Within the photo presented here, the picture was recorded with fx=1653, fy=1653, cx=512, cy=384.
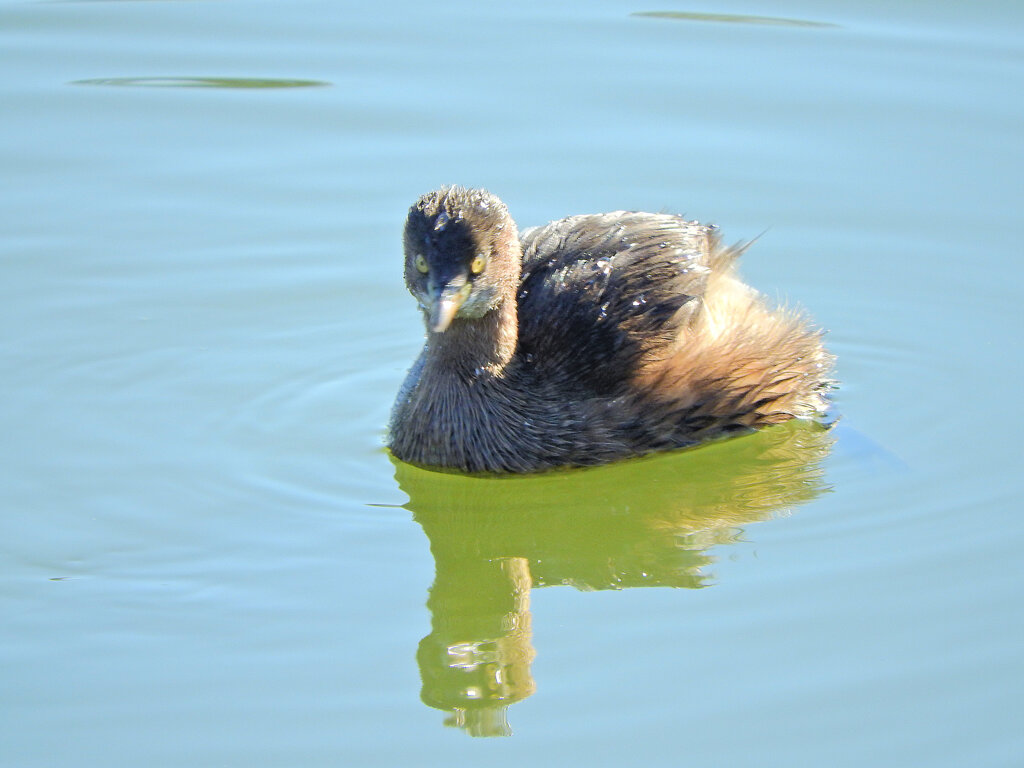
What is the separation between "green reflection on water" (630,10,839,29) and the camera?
10.8 m

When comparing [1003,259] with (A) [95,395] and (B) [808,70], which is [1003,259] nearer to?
(B) [808,70]

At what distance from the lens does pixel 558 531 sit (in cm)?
621

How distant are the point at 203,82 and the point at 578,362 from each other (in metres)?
4.59

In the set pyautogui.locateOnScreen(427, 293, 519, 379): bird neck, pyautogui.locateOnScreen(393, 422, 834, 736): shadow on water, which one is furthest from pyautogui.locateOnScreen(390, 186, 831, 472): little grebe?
pyautogui.locateOnScreen(393, 422, 834, 736): shadow on water

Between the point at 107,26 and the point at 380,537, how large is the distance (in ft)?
20.8

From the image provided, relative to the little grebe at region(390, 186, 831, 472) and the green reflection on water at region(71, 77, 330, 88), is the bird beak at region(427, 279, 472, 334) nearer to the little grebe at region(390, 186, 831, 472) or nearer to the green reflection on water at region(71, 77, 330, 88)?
the little grebe at region(390, 186, 831, 472)

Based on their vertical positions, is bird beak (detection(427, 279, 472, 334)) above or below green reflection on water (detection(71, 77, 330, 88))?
below

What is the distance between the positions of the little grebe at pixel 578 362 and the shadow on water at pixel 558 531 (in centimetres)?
11

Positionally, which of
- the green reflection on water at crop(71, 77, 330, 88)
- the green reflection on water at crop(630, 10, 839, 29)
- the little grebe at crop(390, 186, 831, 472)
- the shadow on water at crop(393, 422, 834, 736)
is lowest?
the shadow on water at crop(393, 422, 834, 736)

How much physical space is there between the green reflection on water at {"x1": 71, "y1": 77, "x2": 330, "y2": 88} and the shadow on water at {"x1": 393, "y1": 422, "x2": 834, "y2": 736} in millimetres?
4234

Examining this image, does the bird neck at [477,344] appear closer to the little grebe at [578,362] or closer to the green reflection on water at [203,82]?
the little grebe at [578,362]

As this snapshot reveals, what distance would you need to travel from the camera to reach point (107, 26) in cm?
1119

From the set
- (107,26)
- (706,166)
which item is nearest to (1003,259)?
(706,166)

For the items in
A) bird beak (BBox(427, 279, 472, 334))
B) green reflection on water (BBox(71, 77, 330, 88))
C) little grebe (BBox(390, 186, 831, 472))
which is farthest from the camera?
green reflection on water (BBox(71, 77, 330, 88))
